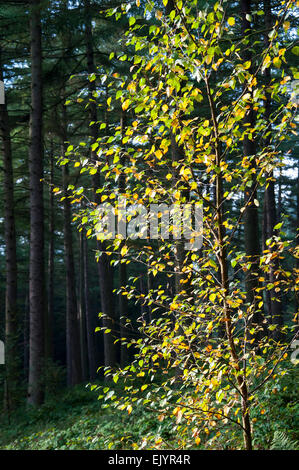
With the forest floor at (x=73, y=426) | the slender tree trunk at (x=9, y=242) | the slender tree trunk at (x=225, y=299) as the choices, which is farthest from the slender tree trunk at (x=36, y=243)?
the slender tree trunk at (x=225, y=299)

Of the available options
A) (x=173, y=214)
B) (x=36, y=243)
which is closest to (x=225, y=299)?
(x=173, y=214)

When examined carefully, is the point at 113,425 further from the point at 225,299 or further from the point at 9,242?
the point at 9,242

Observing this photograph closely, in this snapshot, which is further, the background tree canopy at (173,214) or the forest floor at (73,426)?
the forest floor at (73,426)

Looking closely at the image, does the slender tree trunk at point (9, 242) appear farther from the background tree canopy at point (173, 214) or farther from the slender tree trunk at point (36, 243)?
the slender tree trunk at point (36, 243)

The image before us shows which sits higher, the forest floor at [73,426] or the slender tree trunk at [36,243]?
the slender tree trunk at [36,243]

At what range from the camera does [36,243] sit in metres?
10.4

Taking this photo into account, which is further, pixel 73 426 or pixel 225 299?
pixel 73 426

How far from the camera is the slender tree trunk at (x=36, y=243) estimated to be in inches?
402

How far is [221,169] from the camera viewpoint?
3.12 metres

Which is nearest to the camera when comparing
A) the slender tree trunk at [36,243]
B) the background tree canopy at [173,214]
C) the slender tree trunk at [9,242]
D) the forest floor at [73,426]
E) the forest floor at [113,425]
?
the background tree canopy at [173,214]

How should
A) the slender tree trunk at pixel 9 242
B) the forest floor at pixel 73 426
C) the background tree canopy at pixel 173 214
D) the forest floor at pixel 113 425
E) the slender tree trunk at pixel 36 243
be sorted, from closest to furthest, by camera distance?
1. the background tree canopy at pixel 173 214
2. the forest floor at pixel 113 425
3. the forest floor at pixel 73 426
4. the slender tree trunk at pixel 36 243
5. the slender tree trunk at pixel 9 242

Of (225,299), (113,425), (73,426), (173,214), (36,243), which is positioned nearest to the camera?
(225,299)
